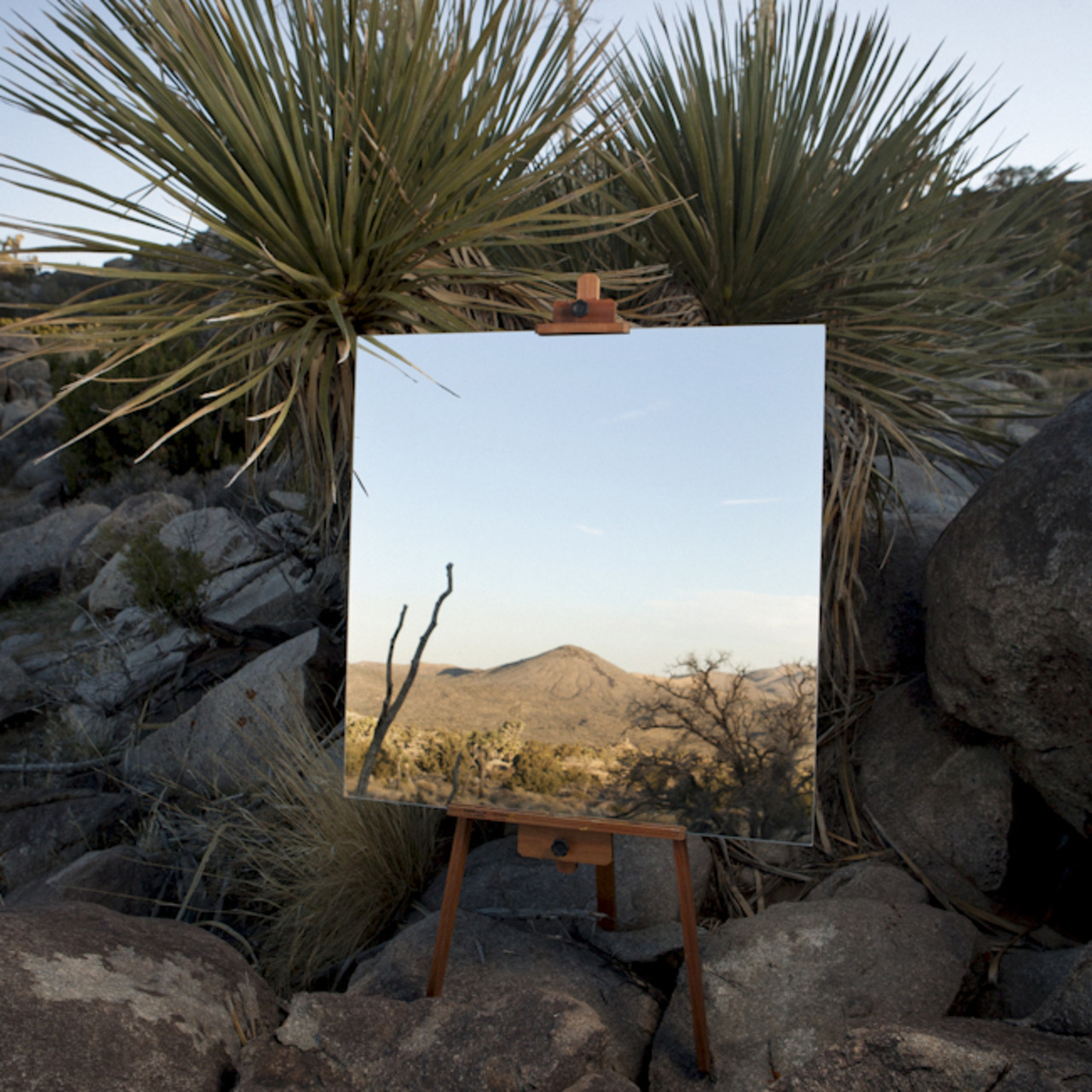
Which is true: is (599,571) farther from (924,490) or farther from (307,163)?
(924,490)

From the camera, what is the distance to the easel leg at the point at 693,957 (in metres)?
1.81

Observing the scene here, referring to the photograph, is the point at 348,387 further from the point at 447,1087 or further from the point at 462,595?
the point at 447,1087

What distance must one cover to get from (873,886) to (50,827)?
9.07 ft

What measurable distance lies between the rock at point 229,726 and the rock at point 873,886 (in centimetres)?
185

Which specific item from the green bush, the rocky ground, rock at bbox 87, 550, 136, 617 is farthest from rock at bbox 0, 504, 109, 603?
the rocky ground

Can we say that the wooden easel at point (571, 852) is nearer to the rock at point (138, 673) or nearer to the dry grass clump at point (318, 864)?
the dry grass clump at point (318, 864)

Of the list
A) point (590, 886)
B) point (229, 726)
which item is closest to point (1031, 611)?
point (590, 886)

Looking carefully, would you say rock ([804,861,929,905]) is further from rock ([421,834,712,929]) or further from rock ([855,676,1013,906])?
rock ([421,834,712,929])

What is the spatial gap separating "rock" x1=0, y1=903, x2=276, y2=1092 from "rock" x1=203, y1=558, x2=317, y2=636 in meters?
1.90

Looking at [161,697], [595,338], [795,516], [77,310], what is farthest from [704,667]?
[161,697]

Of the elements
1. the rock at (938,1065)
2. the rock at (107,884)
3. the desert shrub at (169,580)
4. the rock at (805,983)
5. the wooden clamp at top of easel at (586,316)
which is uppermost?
the wooden clamp at top of easel at (586,316)

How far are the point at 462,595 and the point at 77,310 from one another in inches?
42.0

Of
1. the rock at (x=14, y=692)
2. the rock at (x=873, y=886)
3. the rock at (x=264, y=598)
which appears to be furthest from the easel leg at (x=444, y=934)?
the rock at (x=14, y=692)

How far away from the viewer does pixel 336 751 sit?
302 cm
